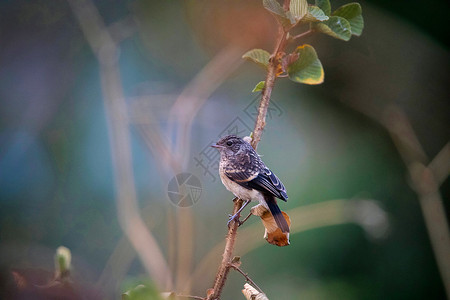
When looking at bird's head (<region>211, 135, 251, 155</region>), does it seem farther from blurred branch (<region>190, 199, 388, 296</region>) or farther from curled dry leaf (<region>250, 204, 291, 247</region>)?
curled dry leaf (<region>250, 204, 291, 247</region>)

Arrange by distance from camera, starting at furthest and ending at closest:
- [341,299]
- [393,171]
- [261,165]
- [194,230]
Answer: [393,171]
[194,230]
[341,299]
[261,165]

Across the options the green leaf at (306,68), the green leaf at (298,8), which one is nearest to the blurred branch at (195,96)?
the green leaf at (306,68)

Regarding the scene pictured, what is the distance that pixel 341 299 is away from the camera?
86.0 inches

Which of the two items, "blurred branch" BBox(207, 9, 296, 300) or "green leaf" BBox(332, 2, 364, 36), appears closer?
"blurred branch" BBox(207, 9, 296, 300)

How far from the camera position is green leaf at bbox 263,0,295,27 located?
0.88 meters

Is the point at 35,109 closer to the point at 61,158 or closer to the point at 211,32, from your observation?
the point at 61,158

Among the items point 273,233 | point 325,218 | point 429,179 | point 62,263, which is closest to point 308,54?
point 273,233

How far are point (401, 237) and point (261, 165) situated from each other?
138 cm

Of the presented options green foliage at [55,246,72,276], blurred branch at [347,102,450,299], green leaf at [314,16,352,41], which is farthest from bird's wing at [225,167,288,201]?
blurred branch at [347,102,450,299]

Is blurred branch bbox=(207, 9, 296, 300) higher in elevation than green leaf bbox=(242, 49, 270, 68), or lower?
lower

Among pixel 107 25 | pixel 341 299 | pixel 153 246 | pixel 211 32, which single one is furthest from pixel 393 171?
pixel 107 25

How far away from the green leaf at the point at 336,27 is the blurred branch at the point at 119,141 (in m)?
0.70

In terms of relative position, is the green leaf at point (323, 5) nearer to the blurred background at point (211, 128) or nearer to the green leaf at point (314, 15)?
the green leaf at point (314, 15)

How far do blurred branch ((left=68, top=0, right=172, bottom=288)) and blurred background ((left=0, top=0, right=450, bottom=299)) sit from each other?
0.02 metres
